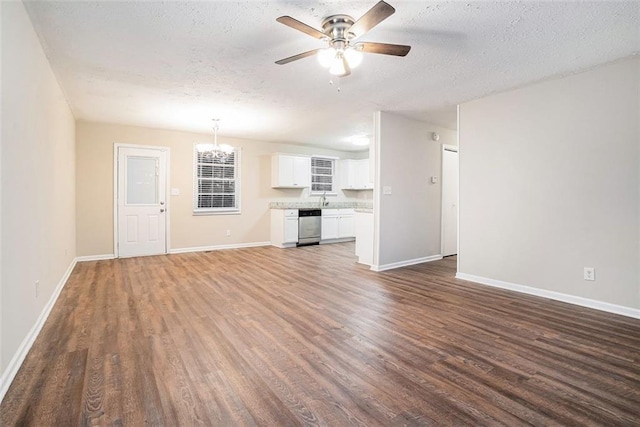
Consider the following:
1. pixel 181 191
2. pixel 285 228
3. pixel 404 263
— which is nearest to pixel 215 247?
pixel 181 191

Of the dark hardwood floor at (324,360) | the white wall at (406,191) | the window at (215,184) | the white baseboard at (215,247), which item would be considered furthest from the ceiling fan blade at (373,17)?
the white baseboard at (215,247)

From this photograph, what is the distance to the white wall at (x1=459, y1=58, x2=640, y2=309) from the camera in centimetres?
303

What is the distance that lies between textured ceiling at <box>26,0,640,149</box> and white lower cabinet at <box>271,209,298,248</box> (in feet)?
9.40

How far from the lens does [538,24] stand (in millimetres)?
2412

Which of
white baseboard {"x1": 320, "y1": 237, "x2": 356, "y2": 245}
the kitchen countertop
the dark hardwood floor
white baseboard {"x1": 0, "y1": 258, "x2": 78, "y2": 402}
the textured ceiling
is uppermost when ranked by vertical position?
the textured ceiling

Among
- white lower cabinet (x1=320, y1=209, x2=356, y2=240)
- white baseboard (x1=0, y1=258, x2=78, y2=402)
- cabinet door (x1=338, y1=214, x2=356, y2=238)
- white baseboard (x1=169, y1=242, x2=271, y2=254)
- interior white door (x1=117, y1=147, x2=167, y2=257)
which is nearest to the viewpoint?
white baseboard (x1=0, y1=258, x2=78, y2=402)

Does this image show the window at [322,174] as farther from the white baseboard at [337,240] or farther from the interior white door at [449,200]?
the interior white door at [449,200]

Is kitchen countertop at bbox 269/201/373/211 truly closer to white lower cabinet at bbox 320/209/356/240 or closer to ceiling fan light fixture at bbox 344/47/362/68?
white lower cabinet at bbox 320/209/356/240

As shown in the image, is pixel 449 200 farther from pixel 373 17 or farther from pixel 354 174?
pixel 373 17

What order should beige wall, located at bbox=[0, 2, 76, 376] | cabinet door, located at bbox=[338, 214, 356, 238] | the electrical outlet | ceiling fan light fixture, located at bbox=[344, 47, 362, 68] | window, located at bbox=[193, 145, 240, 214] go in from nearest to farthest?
beige wall, located at bbox=[0, 2, 76, 376], ceiling fan light fixture, located at bbox=[344, 47, 362, 68], the electrical outlet, window, located at bbox=[193, 145, 240, 214], cabinet door, located at bbox=[338, 214, 356, 238]

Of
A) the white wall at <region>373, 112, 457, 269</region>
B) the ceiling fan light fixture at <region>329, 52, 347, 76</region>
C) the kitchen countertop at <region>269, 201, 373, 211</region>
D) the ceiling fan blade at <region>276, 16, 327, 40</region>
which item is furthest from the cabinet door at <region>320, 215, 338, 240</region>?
the ceiling fan blade at <region>276, 16, 327, 40</region>

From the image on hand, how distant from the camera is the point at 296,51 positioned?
2.91 metres

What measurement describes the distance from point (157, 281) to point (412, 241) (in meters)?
3.90

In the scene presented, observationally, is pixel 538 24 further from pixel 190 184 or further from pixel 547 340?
pixel 190 184
